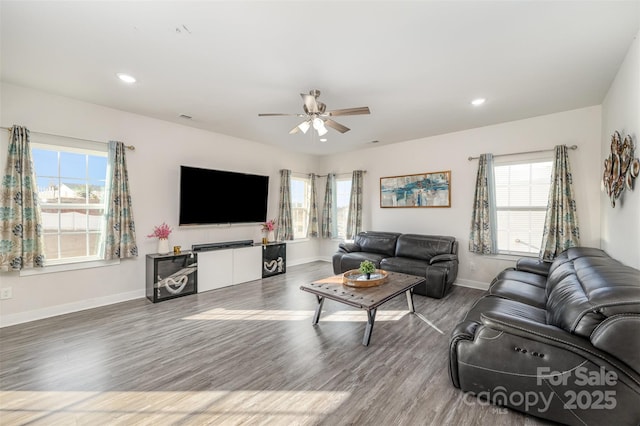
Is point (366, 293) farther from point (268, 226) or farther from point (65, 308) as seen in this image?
point (65, 308)

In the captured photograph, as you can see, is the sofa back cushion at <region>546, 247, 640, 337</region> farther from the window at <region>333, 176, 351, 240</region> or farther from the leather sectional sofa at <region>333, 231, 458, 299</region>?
the window at <region>333, 176, 351, 240</region>

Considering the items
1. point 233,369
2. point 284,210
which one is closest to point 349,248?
point 284,210

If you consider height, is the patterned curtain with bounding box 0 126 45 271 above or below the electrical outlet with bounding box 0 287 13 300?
above

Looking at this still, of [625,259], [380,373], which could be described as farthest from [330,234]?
[625,259]

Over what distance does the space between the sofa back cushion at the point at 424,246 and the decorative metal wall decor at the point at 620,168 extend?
2070mm

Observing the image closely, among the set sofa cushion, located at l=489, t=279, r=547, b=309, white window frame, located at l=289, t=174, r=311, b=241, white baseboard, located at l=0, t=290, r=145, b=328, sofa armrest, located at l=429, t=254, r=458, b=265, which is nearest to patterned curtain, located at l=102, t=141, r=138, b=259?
white baseboard, located at l=0, t=290, r=145, b=328

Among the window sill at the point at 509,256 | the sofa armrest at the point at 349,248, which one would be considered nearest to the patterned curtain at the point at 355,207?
the sofa armrest at the point at 349,248

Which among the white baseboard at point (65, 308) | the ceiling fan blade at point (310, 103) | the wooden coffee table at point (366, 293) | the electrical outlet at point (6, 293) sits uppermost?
the ceiling fan blade at point (310, 103)

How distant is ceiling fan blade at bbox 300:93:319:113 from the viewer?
281cm

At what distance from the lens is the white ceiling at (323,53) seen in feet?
6.27

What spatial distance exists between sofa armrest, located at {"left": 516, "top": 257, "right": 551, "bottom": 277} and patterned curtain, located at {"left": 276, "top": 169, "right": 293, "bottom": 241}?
13.8 ft

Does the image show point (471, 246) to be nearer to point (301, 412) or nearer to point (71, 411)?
point (301, 412)

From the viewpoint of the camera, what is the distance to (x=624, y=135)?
8.35 feet

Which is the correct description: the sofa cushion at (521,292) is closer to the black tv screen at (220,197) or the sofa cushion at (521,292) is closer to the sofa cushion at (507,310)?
the sofa cushion at (507,310)
